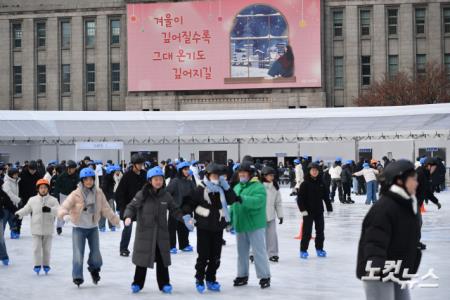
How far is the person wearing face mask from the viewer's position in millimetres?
5246

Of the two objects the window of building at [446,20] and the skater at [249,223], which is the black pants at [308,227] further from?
the window of building at [446,20]

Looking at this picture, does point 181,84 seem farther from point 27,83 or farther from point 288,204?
point 288,204

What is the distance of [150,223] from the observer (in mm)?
9289

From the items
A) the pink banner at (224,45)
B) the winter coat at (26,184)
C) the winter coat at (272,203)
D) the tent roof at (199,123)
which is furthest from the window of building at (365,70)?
the winter coat at (272,203)

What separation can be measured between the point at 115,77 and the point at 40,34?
7675mm

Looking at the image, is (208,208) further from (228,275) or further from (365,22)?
(365,22)

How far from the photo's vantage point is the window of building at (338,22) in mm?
61594

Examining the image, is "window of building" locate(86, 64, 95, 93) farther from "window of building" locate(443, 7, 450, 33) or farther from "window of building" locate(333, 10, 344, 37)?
"window of building" locate(443, 7, 450, 33)

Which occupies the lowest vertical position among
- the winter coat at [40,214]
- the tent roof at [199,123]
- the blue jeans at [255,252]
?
the blue jeans at [255,252]

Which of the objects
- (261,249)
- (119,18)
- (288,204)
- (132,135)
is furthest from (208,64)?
(261,249)

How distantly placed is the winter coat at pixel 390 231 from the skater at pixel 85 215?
5296mm

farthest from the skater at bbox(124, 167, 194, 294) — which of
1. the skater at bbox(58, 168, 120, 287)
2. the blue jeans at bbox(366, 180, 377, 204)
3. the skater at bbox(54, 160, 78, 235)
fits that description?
the blue jeans at bbox(366, 180, 377, 204)

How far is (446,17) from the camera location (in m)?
60.6

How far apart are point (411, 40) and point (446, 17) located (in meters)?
3.26
